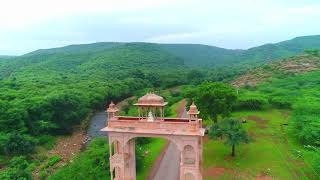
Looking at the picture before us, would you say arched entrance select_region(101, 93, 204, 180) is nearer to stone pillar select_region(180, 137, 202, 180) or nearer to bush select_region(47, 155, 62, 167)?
stone pillar select_region(180, 137, 202, 180)

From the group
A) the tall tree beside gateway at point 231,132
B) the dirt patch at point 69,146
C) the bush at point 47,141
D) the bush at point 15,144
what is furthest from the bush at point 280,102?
the bush at point 15,144

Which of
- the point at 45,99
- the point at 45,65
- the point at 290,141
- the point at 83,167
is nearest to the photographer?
the point at 83,167

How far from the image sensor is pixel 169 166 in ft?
101

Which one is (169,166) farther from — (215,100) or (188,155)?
(215,100)

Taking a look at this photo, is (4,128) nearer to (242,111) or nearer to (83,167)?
(83,167)

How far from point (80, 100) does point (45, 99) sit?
23.6 ft

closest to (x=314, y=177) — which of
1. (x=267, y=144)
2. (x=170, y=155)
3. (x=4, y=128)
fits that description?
(x=267, y=144)

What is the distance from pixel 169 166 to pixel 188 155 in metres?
7.33

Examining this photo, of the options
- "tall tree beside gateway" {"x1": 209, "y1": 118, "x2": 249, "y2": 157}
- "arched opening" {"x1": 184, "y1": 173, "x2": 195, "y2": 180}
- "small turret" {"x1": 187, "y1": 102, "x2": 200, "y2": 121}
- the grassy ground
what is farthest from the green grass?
"small turret" {"x1": 187, "y1": 102, "x2": 200, "y2": 121}

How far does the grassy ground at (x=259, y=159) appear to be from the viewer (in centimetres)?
2872

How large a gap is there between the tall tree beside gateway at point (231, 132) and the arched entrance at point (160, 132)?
879cm

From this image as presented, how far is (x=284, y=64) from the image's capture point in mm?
87188

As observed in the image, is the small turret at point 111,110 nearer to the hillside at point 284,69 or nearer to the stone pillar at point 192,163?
the stone pillar at point 192,163

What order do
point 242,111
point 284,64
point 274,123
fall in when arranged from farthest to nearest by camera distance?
point 284,64
point 242,111
point 274,123
